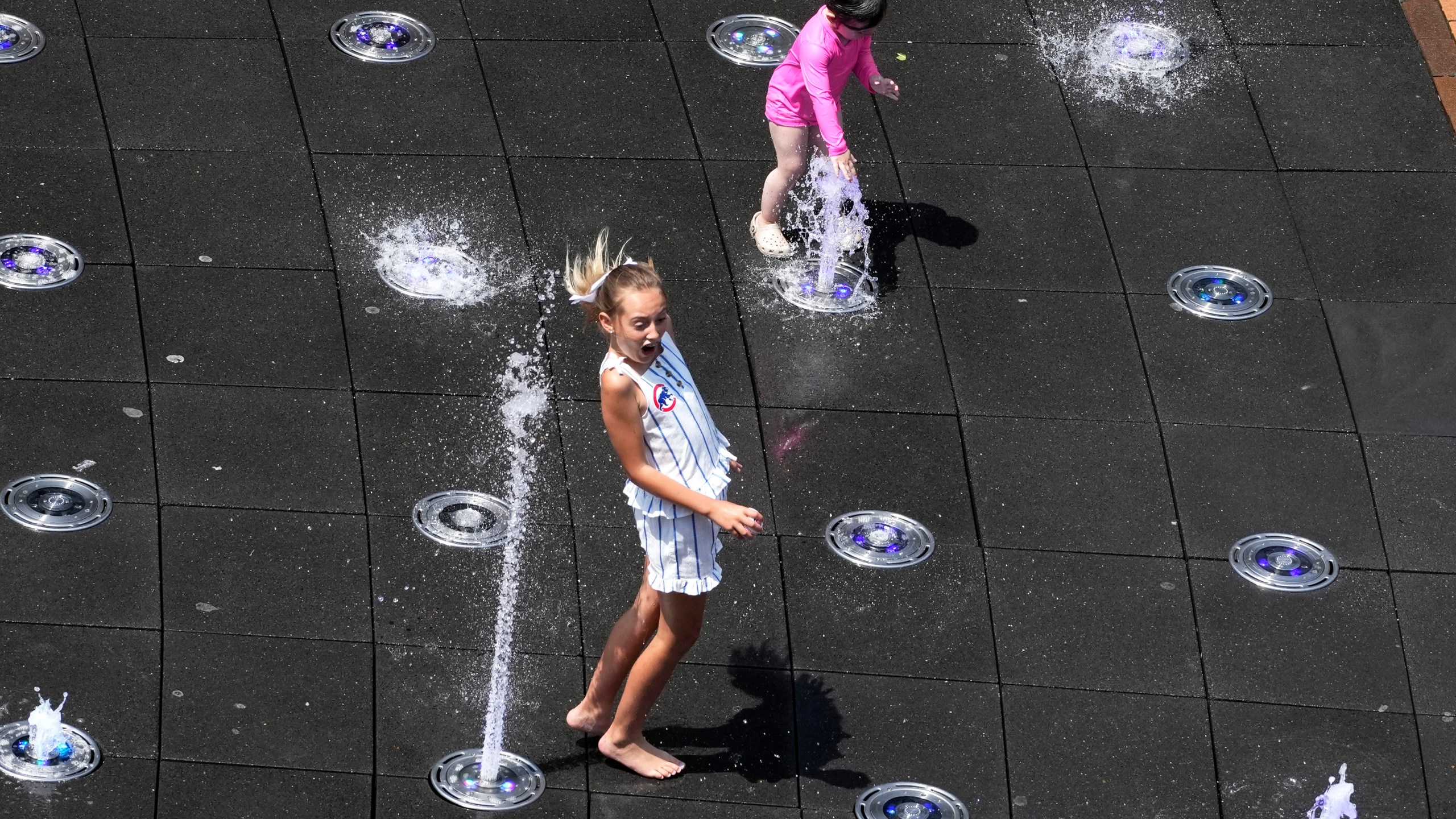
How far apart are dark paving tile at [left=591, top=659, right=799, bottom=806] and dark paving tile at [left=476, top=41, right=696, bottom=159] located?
123 inches

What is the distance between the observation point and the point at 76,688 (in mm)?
6645

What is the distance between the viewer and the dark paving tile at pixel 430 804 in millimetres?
6426

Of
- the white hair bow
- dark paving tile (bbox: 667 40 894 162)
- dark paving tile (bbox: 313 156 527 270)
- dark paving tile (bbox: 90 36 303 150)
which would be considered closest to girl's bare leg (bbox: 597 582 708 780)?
the white hair bow

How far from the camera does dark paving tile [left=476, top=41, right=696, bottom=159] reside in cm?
916

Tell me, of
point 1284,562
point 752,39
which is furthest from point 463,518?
point 752,39

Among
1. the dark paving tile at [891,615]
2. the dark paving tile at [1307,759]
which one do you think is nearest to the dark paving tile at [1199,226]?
the dark paving tile at [891,615]

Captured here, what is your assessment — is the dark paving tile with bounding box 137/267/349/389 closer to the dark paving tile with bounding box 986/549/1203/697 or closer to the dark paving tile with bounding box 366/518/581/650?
the dark paving tile with bounding box 366/518/581/650

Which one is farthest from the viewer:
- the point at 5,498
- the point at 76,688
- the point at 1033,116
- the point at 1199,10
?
the point at 1199,10

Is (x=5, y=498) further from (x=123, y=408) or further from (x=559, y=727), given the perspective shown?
(x=559, y=727)

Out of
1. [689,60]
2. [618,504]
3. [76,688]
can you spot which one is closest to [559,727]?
[618,504]

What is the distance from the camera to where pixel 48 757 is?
252 inches

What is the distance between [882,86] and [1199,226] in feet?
5.60

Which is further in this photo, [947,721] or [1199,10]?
[1199,10]

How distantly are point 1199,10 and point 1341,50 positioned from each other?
0.77 m
